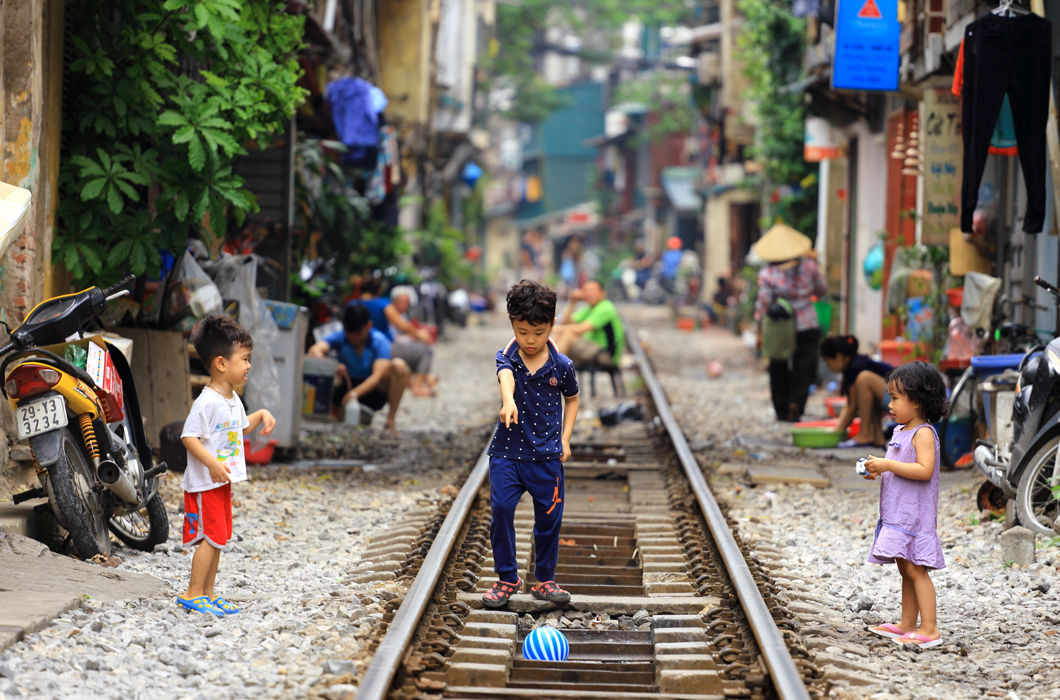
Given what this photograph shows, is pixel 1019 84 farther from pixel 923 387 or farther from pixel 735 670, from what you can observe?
pixel 735 670

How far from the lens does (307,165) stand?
1384 cm

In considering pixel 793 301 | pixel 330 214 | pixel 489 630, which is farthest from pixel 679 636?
pixel 330 214

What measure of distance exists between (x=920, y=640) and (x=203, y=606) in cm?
310

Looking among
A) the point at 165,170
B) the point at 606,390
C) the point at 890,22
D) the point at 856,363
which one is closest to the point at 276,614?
the point at 165,170

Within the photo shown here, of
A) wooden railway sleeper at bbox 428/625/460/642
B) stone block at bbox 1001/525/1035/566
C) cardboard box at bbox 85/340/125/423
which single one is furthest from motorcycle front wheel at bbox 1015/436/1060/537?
cardboard box at bbox 85/340/125/423

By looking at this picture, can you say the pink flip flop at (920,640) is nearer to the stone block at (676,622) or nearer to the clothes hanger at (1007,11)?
the stone block at (676,622)

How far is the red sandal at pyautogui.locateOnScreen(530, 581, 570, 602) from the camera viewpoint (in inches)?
245

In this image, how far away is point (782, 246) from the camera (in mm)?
14758

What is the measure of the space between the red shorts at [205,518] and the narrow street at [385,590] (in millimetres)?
339

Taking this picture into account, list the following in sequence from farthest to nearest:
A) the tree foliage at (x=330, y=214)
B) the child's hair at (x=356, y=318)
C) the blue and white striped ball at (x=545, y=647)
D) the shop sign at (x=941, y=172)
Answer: the tree foliage at (x=330, y=214) < the child's hair at (x=356, y=318) < the shop sign at (x=941, y=172) < the blue and white striped ball at (x=545, y=647)

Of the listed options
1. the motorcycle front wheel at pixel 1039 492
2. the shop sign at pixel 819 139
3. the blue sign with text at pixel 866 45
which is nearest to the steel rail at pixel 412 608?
the motorcycle front wheel at pixel 1039 492

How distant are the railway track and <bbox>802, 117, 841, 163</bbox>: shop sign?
40.4 ft

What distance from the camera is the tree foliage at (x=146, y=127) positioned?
341 inches

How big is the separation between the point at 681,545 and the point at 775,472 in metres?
3.04
